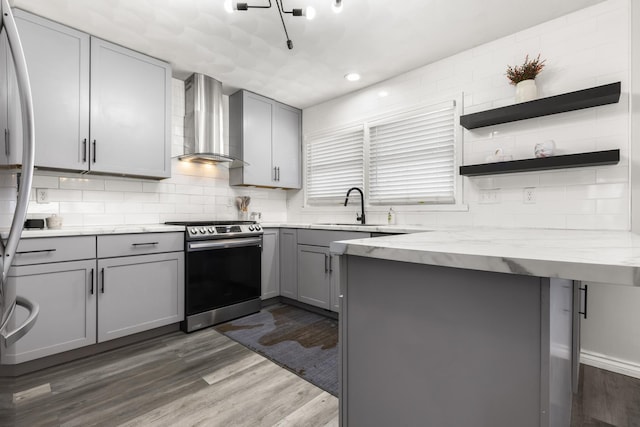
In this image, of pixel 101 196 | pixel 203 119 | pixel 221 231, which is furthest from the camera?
pixel 203 119

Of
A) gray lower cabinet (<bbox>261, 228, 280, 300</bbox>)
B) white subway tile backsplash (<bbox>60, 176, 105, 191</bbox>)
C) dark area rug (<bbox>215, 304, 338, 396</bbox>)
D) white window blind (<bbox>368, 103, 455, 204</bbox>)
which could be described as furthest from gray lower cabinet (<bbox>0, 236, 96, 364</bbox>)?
white window blind (<bbox>368, 103, 455, 204</bbox>)

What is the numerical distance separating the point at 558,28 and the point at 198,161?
3501 millimetres

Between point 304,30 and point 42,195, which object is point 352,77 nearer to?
point 304,30

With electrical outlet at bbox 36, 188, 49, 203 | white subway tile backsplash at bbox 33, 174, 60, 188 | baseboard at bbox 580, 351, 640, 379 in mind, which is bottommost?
baseboard at bbox 580, 351, 640, 379

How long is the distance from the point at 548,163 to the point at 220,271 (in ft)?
9.30

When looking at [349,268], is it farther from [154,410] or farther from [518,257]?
[154,410]

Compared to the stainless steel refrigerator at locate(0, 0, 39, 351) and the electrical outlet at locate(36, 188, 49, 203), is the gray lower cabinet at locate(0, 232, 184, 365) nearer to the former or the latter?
the electrical outlet at locate(36, 188, 49, 203)

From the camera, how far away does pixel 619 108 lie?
82.3 inches

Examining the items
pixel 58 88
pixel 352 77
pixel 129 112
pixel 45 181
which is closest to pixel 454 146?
pixel 352 77

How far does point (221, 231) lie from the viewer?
116 inches

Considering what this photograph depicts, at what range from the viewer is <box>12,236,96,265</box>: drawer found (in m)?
1.96

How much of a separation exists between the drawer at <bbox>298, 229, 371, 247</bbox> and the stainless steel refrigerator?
2414mm

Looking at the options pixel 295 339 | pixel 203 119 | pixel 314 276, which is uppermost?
pixel 203 119

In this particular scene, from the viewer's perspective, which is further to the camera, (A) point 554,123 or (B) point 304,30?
(B) point 304,30
